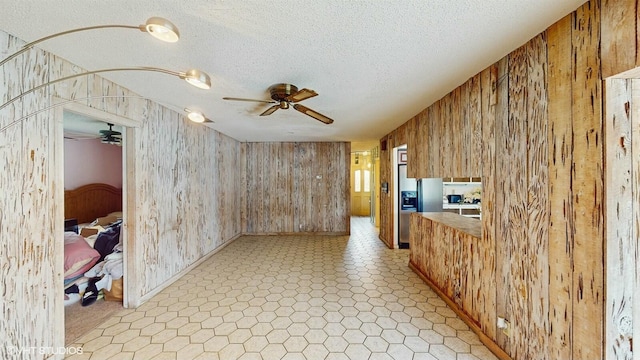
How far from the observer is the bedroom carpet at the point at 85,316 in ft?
7.05

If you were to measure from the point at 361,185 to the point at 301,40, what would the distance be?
26.1 feet

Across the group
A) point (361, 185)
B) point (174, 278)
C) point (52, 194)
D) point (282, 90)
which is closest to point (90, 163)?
point (174, 278)

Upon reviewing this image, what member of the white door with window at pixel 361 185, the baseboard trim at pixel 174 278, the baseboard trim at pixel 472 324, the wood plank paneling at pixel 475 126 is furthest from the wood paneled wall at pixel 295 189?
the wood plank paneling at pixel 475 126

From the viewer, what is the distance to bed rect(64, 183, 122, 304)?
2684 millimetres

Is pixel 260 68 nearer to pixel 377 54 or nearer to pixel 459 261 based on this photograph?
pixel 377 54

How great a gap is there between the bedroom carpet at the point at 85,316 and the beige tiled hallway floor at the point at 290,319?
98mm

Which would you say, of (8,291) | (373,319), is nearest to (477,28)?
(373,319)

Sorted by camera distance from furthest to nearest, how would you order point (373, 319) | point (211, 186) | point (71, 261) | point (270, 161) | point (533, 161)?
1. point (270, 161)
2. point (211, 186)
3. point (71, 261)
4. point (373, 319)
5. point (533, 161)

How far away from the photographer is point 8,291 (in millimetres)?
1503

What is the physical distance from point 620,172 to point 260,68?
2.38m

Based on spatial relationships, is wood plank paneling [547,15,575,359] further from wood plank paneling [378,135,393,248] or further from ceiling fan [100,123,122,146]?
ceiling fan [100,123,122,146]

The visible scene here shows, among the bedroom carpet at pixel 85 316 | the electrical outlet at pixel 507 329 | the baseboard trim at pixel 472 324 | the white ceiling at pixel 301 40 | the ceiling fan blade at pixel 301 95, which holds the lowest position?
the bedroom carpet at pixel 85 316

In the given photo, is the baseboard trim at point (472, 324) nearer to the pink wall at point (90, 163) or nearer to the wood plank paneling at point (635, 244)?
the wood plank paneling at point (635, 244)

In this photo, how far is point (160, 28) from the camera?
105 centimetres
